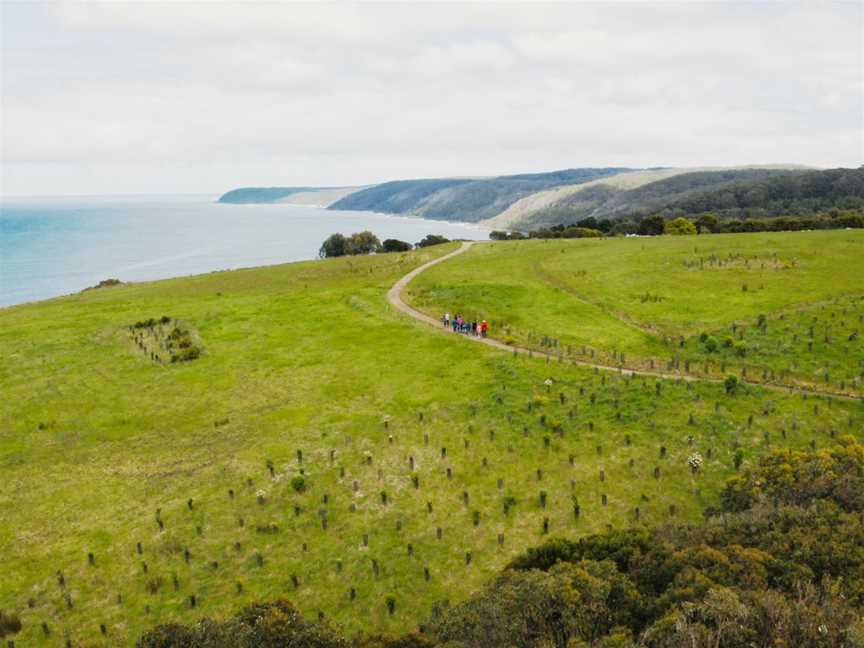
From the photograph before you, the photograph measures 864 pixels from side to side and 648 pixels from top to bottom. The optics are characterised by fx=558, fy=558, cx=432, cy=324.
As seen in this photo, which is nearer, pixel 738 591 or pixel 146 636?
pixel 738 591

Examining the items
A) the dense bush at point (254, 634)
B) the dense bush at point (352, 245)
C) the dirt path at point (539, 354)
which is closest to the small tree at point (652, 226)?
the dirt path at point (539, 354)

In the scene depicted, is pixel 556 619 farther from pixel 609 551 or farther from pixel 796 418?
pixel 796 418

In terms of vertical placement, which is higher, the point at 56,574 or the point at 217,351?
the point at 217,351

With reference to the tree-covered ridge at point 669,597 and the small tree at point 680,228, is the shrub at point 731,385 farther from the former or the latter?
the small tree at point 680,228

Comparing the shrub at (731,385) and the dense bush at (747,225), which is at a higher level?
the dense bush at (747,225)

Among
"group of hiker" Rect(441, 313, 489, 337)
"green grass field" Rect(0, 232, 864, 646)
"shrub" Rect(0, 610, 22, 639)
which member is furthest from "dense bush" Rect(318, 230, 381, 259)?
"shrub" Rect(0, 610, 22, 639)

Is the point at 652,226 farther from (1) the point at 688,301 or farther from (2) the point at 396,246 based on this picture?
(1) the point at 688,301

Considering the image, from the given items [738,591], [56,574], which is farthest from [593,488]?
[56,574]

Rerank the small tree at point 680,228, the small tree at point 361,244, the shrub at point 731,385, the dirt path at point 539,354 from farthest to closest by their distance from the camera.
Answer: the small tree at point 361,244, the small tree at point 680,228, the dirt path at point 539,354, the shrub at point 731,385
